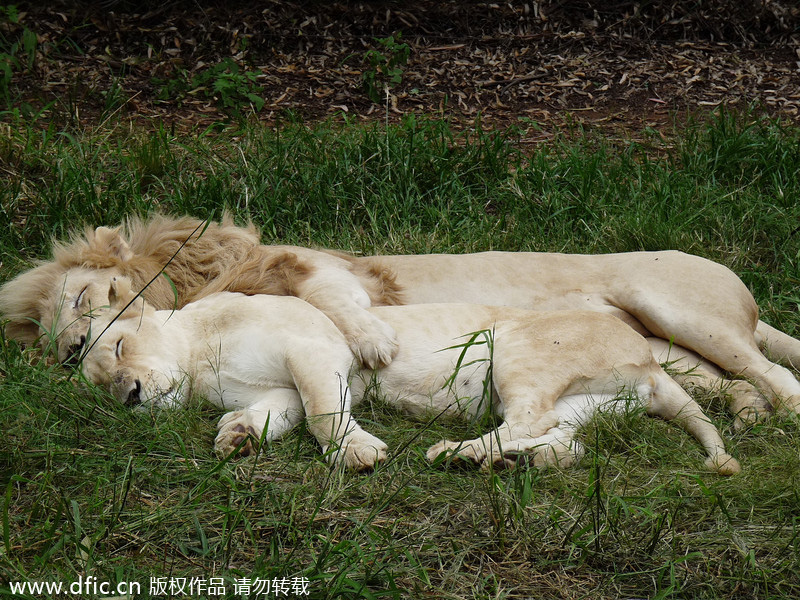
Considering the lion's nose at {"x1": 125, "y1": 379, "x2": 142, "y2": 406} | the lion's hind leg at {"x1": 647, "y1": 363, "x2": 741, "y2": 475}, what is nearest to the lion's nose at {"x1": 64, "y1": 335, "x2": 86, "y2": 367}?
the lion's nose at {"x1": 125, "y1": 379, "x2": 142, "y2": 406}

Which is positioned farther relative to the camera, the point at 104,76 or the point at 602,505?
the point at 104,76

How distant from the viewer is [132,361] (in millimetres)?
3639

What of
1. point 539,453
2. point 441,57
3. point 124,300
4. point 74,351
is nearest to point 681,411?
point 539,453

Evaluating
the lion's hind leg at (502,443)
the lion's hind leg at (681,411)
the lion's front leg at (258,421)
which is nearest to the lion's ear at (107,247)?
the lion's front leg at (258,421)

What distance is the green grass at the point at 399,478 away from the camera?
263cm

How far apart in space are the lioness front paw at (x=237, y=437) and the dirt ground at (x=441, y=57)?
422 cm

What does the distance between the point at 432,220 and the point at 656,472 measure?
2.84m

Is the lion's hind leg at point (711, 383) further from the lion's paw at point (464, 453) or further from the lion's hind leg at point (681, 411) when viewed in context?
the lion's paw at point (464, 453)


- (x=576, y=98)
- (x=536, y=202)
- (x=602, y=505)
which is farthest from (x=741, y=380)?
(x=576, y=98)

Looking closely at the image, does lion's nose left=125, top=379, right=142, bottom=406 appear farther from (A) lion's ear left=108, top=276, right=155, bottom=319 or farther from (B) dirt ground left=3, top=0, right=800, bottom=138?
(B) dirt ground left=3, top=0, right=800, bottom=138

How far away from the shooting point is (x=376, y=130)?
20.2 ft

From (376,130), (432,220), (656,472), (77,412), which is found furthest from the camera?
(376,130)

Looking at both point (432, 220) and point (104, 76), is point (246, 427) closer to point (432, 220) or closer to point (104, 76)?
point (432, 220)

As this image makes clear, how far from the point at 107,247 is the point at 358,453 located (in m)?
1.87
